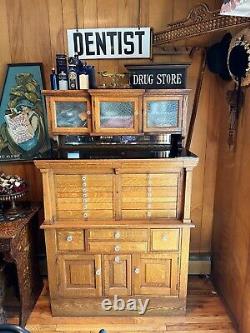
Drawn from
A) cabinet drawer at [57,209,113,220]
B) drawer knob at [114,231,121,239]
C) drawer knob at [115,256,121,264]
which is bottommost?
drawer knob at [115,256,121,264]

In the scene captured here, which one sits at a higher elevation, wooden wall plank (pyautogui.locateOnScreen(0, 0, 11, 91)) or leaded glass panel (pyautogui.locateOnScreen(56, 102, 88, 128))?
wooden wall plank (pyautogui.locateOnScreen(0, 0, 11, 91))

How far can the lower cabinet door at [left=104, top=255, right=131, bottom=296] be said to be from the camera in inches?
80.0

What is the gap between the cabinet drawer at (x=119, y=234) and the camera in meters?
1.98

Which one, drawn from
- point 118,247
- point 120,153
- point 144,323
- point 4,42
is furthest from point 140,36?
point 144,323

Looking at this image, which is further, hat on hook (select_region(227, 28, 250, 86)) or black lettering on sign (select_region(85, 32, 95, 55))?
black lettering on sign (select_region(85, 32, 95, 55))

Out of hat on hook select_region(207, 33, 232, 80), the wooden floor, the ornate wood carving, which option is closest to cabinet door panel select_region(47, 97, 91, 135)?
the ornate wood carving

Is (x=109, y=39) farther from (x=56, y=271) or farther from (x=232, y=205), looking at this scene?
(x=56, y=271)

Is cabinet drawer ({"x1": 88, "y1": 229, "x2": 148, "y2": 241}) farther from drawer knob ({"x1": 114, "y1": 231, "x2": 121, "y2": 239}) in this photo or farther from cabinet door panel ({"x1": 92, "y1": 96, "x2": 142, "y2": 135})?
cabinet door panel ({"x1": 92, "y1": 96, "x2": 142, "y2": 135})

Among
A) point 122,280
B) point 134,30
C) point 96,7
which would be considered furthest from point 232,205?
point 96,7

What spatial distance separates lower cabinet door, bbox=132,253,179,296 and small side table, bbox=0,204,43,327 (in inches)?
29.8

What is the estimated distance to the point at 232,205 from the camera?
210cm

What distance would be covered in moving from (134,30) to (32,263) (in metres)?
1.88

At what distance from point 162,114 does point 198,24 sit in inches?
22.2

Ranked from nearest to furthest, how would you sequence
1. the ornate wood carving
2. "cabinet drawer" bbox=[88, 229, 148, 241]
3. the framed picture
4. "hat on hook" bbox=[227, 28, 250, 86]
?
the ornate wood carving
"hat on hook" bbox=[227, 28, 250, 86]
"cabinet drawer" bbox=[88, 229, 148, 241]
the framed picture
